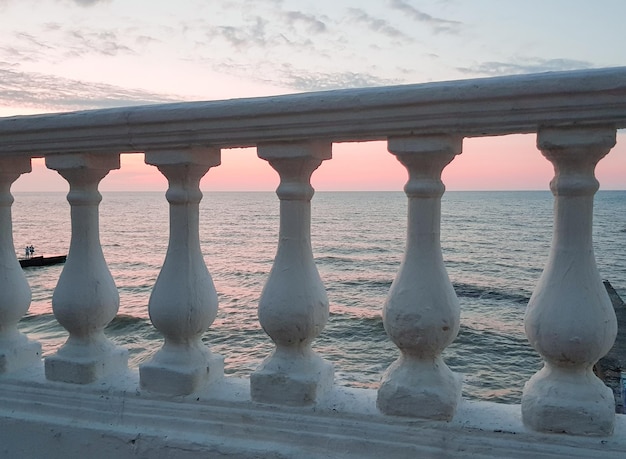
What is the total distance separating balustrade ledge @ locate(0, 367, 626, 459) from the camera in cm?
139

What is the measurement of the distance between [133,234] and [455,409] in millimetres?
51155

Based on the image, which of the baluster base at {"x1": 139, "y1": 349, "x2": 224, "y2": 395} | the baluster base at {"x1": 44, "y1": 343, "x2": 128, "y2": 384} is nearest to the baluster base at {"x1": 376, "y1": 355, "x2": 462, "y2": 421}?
the baluster base at {"x1": 139, "y1": 349, "x2": 224, "y2": 395}

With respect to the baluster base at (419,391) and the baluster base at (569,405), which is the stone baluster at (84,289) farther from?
the baluster base at (569,405)

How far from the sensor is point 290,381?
1582 mm

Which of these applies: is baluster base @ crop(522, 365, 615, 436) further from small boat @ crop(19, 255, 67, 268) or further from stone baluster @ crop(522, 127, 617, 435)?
small boat @ crop(19, 255, 67, 268)

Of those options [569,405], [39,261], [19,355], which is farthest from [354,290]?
[569,405]

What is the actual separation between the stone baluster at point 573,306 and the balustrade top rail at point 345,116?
0.08 metres

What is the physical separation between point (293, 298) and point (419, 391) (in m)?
0.43

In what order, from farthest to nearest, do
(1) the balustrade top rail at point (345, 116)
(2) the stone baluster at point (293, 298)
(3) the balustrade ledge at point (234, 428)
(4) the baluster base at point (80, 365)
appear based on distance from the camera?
(4) the baluster base at point (80, 365), (2) the stone baluster at point (293, 298), (3) the balustrade ledge at point (234, 428), (1) the balustrade top rail at point (345, 116)

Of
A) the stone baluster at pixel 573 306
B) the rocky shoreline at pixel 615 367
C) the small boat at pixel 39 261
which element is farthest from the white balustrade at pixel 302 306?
the small boat at pixel 39 261

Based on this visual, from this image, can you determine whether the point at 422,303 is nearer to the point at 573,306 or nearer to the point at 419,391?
the point at 419,391

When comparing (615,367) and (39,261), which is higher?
(615,367)

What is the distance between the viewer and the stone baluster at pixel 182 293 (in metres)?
1.70

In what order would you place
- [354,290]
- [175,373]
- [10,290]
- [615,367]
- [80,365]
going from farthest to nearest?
[354,290] → [615,367] → [10,290] → [80,365] → [175,373]
